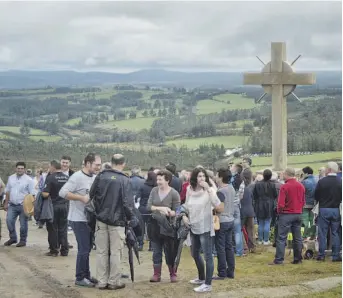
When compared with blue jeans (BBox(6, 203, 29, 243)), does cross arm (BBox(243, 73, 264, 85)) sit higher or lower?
higher

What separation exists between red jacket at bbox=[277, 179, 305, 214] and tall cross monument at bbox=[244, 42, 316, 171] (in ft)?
17.3

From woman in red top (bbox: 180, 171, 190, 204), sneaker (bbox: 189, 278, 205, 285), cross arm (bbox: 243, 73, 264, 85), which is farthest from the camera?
cross arm (bbox: 243, 73, 264, 85)

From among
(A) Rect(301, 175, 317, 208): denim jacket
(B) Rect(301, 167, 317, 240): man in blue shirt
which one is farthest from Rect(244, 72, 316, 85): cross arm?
(A) Rect(301, 175, 317, 208): denim jacket

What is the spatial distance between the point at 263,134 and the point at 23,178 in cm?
1998

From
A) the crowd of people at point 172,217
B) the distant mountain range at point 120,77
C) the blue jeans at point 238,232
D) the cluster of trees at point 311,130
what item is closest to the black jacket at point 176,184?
the blue jeans at point 238,232

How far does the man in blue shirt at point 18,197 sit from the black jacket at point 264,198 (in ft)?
13.7

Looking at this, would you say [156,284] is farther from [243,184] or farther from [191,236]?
[243,184]

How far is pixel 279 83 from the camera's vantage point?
1711 cm

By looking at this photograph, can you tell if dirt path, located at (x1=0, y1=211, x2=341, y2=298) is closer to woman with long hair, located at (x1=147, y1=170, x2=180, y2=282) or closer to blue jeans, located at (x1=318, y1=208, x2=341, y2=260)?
woman with long hair, located at (x1=147, y1=170, x2=180, y2=282)

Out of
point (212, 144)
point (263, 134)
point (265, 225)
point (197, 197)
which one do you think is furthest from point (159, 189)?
point (212, 144)

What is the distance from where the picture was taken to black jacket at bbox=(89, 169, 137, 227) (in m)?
10.1

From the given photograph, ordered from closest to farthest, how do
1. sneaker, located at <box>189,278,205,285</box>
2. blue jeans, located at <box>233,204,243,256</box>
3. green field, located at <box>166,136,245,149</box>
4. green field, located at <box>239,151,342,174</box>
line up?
sneaker, located at <box>189,278,205,285</box>
blue jeans, located at <box>233,204,243,256</box>
green field, located at <box>239,151,342,174</box>
green field, located at <box>166,136,245,149</box>

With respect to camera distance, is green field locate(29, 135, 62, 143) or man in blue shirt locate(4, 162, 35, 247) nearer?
man in blue shirt locate(4, 162, 35, 247)

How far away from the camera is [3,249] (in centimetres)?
1419
